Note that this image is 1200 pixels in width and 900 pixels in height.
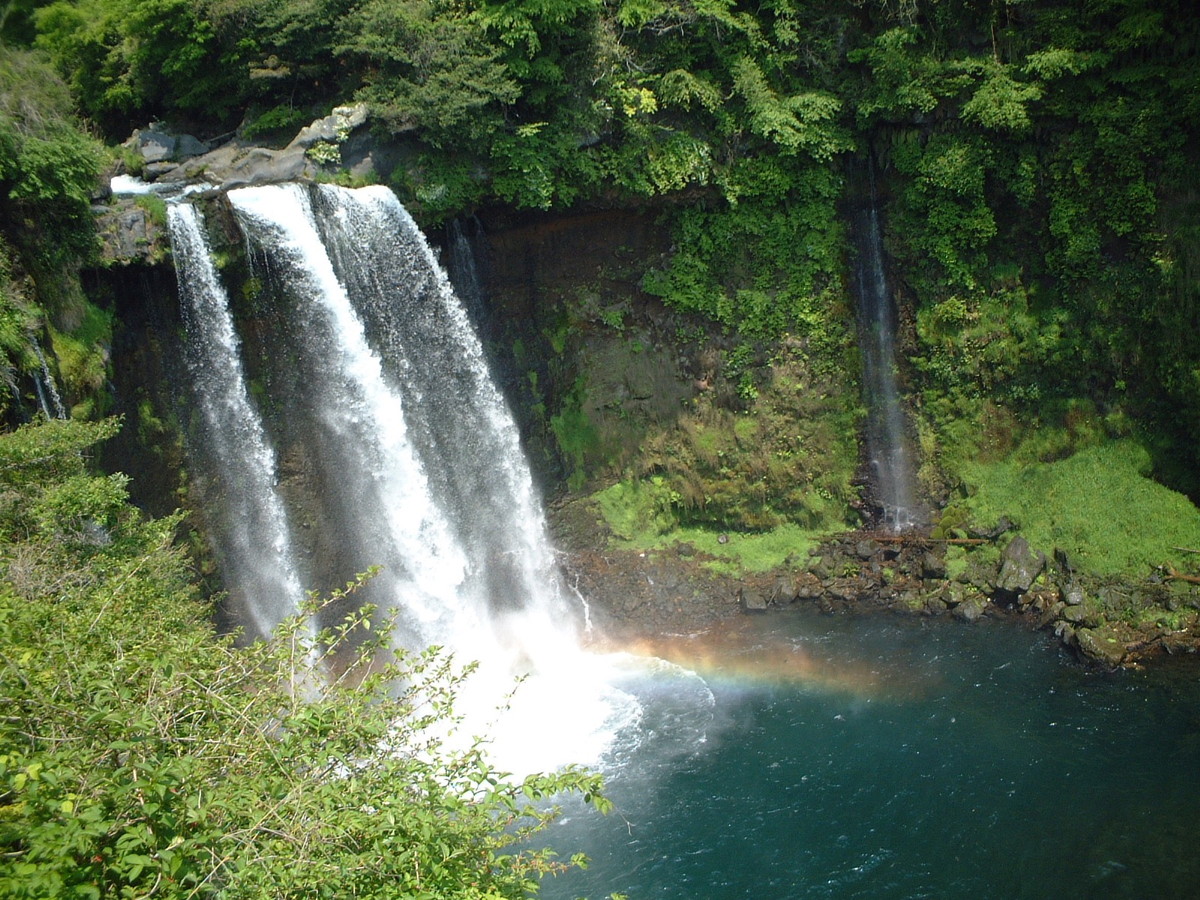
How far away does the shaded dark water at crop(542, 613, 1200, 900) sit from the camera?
1127cm

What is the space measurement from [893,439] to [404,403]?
426 inches

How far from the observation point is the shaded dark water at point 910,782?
11.3m

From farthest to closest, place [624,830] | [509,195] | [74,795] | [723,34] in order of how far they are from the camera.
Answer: [723,34]
[509,195]
[624,830]
[74,795]

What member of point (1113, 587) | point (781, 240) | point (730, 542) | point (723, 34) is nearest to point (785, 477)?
point (730, 542)

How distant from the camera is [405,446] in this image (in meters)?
17.1

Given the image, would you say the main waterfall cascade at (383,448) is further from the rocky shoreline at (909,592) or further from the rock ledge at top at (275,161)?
the rocky shoreline at (909,592)

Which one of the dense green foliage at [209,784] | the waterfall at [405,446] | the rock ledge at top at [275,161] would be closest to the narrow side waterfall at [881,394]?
the waterfall at [405,446]

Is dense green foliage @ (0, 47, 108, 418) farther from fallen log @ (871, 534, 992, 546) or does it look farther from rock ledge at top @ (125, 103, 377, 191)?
fallen log @ (871, 534, 992, 546)

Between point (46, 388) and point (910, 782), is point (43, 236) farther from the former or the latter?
point (910, 782)

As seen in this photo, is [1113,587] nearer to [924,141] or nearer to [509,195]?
[924,141]

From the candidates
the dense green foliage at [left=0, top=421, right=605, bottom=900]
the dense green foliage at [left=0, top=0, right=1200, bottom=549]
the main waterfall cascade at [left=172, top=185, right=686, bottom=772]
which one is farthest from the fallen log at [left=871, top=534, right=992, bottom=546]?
the dense green foliage at [left=0, top=421, right=605, bottom=900]

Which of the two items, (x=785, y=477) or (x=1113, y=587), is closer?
(x=1113, y=587)

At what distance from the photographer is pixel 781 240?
19.7 meters

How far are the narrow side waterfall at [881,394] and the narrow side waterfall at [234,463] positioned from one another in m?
12.7
